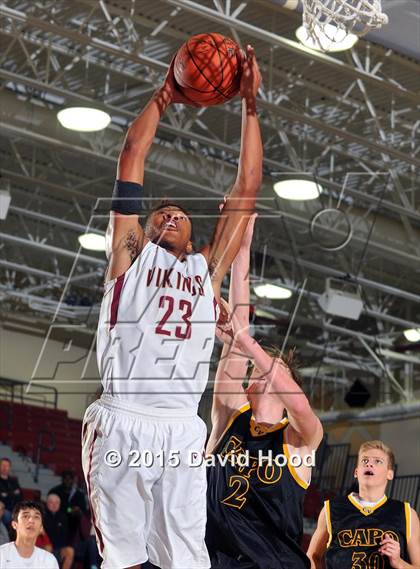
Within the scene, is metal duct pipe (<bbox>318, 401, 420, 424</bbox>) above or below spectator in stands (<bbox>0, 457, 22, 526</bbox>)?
above

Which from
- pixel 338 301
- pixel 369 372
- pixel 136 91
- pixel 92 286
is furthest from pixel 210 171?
pixel 369 372

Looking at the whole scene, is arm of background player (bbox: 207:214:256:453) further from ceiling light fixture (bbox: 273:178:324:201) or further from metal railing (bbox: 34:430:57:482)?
metal railing (bbox: 34:430:57:482)

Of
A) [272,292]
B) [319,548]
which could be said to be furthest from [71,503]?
[319,548]

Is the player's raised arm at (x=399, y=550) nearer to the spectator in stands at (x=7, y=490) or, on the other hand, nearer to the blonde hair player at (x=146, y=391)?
the blonde hair player at (x=146, y=391)

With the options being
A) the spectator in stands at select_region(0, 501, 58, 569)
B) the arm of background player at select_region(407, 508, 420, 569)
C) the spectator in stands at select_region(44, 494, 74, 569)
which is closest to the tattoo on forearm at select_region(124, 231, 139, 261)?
the arm of background player at select_region(407, 508, 420, 569)

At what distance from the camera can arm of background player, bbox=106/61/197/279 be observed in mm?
3379

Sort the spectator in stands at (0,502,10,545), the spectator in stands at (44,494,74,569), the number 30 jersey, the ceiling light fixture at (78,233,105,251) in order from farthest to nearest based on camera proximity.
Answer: the ceiling light fixture at (78,233,105,251) < the spectator in stands at (44,494,74,569) < the spectator in stands at (0,502,10,545) < the number 30 jersey

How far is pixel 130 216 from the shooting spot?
11.1 ft

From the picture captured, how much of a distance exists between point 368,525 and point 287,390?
3.79 feet

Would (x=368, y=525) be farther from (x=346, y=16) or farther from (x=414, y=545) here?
(x=346, y=16)

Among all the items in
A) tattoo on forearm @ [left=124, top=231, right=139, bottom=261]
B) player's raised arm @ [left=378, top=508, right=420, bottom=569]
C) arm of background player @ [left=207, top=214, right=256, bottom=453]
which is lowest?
player's raised arm @ [left=378, top=508, right=420, bottom=569]

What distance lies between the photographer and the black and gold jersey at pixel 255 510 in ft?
14.6

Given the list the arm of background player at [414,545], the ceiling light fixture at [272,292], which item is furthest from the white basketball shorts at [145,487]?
the ceiling light fixture at [272,292]

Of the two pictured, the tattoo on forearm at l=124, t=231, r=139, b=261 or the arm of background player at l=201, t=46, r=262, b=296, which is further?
the arm of background player at l=201, t=46, r=262, b=296
